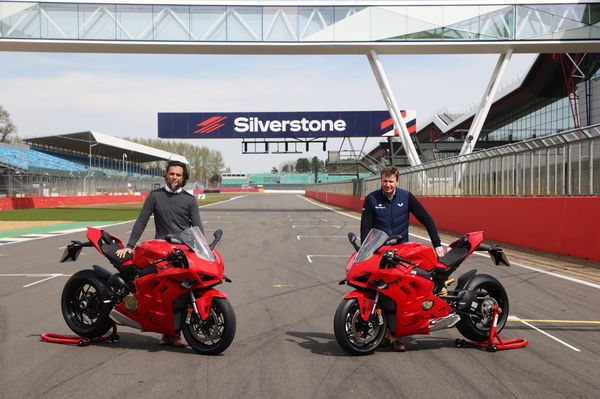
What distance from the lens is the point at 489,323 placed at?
580 cm

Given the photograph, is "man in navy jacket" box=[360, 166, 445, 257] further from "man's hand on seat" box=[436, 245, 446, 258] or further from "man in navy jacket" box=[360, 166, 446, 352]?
"man's hand on seat" box=[436, 245, 446, 258]

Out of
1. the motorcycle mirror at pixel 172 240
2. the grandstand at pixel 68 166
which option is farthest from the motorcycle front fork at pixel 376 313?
the grandstand at pixel 68 166

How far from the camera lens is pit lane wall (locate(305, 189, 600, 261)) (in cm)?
1219

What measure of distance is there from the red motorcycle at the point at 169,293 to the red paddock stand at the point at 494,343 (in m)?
2.30

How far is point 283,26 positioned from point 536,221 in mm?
17425

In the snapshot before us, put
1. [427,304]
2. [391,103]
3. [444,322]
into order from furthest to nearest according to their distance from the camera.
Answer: [391,103] < [444,322] < [427,304]

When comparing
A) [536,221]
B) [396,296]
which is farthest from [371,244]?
[536,221]

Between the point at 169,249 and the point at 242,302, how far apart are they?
259 cm

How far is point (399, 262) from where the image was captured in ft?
16.9

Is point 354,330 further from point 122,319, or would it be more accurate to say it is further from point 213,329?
point 122,319

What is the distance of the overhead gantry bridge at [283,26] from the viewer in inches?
1083

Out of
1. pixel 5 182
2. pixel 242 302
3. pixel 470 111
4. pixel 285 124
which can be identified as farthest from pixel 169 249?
pixel 470 111

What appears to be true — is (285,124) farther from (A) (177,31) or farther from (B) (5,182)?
(B) (5,182)

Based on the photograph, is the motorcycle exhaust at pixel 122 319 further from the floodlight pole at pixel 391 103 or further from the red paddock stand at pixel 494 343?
the floodlight pole at pixel 391 103
